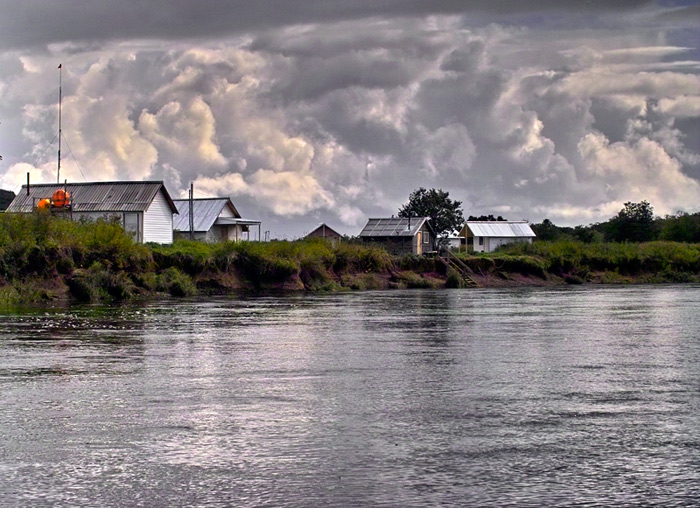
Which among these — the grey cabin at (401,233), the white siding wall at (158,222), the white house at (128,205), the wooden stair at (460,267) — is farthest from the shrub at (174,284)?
the grey cabin at (401,233)

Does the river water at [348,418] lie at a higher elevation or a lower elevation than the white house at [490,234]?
lower

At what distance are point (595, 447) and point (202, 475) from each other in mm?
4622

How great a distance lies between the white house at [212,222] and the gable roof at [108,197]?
24.9 ft

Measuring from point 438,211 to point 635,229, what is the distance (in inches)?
1058

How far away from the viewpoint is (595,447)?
11.9 m

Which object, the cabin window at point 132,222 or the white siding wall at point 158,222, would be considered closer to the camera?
the cabin window at point 132,222

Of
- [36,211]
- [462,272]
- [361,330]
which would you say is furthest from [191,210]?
[361,330]

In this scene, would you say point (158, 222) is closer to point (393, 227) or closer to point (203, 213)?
point (203, 213)

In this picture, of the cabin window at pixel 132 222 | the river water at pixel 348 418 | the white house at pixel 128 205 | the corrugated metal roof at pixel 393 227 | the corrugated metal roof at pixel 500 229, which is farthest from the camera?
the corrugated metal roof at pixel 500 229

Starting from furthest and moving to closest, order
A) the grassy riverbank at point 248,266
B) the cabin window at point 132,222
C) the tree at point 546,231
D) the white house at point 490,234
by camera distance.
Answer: the tree at point 546,231 < the white house at point 490,234 < the cabin window at point 132,222 < the grassy riverbank at point 248,266

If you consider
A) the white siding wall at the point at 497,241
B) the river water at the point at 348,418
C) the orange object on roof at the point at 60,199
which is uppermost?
the orange object on roof at the point at 60,199

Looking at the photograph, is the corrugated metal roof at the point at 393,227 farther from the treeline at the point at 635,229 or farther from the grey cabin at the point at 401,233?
the treeline at the point at 635,229

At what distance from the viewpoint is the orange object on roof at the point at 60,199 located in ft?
224

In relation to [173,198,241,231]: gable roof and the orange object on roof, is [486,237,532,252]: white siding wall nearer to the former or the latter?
[173,198,241,231]: gable roof
